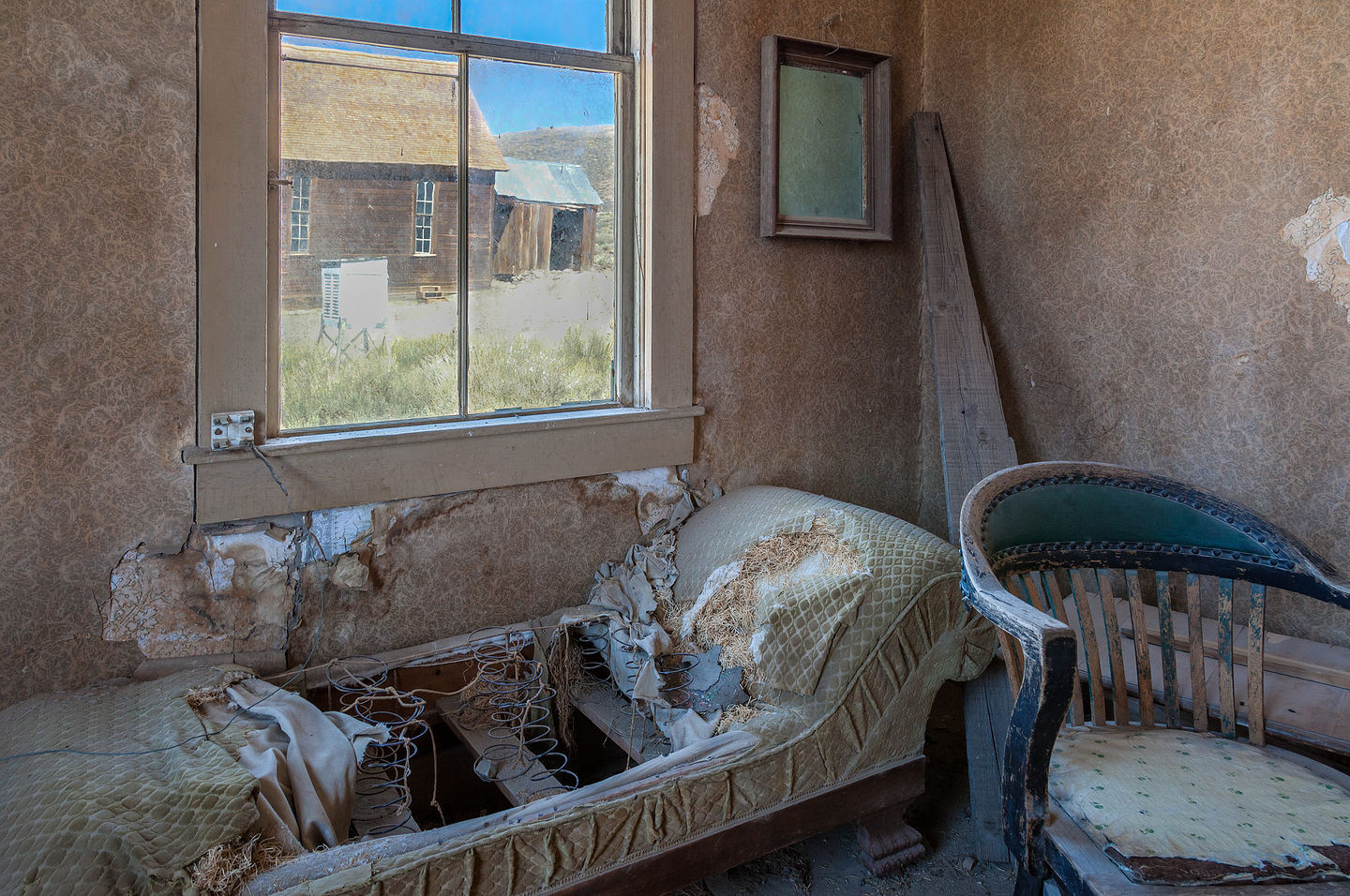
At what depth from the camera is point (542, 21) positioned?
2.63 metres

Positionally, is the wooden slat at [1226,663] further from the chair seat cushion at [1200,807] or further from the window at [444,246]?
the window at [444,246]

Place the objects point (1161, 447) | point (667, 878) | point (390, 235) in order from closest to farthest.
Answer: point (667, 878)
point (390, 235)
point (1161, 447)

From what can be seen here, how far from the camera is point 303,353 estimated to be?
7.80 ft

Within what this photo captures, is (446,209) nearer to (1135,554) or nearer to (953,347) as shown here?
(953,347)

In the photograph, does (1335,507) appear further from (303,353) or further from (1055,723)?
(303,353)

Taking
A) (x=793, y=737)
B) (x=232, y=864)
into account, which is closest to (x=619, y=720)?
(x=793, y=737)

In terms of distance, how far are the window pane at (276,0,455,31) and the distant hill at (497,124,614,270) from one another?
1.12ft

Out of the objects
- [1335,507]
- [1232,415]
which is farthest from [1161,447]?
[1335,507]

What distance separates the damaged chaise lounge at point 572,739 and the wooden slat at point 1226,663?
1.80ft

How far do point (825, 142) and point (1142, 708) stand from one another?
6.74 ft

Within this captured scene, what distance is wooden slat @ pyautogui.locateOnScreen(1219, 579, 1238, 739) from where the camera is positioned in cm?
183

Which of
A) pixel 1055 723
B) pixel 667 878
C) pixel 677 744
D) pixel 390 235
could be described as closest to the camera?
pixel 1055 723

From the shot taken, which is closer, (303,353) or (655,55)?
(303,353)

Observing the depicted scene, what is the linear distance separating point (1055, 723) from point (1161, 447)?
153cm
